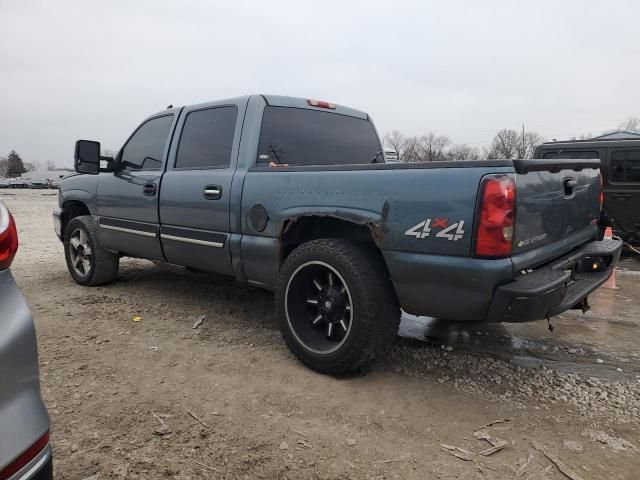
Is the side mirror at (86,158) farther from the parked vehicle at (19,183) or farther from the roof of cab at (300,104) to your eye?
the parked vehicle at (19,183)

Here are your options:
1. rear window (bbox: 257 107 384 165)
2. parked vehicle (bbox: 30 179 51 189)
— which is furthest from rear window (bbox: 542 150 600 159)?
parked vehicle (bbox: 30 179 51 189)

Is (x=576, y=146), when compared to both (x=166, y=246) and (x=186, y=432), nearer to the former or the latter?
(x=166, y=246)

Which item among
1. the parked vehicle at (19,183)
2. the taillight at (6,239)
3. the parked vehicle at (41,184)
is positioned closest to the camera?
the taillight at (6,239)

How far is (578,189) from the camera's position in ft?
10.9

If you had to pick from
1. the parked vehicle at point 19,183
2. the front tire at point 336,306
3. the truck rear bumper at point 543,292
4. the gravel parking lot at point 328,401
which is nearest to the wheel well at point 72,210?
the gravel parking lot at point 328,401

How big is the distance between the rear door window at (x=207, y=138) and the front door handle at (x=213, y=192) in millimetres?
227

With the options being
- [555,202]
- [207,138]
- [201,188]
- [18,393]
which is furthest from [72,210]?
[555,202]

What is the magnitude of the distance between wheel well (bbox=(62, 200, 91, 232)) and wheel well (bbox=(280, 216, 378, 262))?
3416 millimetres

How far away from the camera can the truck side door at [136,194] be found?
4.57 m

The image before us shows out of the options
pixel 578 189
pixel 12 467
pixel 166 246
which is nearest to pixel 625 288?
pixel 578 189

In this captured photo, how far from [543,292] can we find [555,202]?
0.75 m

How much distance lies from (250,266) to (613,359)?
2907mm

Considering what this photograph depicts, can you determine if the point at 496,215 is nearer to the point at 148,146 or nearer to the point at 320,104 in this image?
the point at 320,104

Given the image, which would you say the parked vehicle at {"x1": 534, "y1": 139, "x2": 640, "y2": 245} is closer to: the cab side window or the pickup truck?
the pickup truck
